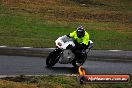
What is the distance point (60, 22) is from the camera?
117ft

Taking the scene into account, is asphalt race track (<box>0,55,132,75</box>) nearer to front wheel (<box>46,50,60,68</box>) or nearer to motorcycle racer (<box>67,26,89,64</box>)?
front wheel (<box>46,50,60,68</box>)

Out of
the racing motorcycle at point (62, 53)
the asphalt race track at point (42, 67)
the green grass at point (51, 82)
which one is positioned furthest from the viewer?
the racing motorcycle at point (62, 53)

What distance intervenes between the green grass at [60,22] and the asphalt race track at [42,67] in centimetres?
400

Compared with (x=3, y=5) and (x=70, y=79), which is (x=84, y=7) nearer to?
(x=3, y=5)

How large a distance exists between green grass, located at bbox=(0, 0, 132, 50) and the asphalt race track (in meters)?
4.00

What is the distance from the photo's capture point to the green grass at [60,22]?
27.8 metres

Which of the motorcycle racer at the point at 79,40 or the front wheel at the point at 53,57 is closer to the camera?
the motorcycle racer at the point at 79,40

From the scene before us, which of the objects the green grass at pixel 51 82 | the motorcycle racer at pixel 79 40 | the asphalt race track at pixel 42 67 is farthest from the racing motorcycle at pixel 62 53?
the green grass at pixel 51 82

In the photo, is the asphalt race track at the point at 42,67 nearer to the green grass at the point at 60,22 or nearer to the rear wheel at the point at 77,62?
the rear wheel at the point at 77,62

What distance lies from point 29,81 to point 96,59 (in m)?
6.95

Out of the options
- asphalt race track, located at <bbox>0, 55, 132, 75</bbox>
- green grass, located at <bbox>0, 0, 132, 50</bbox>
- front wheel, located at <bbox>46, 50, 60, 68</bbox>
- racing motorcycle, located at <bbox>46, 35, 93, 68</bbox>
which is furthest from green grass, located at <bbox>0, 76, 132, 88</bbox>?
green grass, located at <bbox>0, 0, 132, 50</bbox>

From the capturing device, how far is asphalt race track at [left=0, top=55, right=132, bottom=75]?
720 inches

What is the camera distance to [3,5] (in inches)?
1543

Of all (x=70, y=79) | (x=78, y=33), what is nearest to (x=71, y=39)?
(x=78, y=33)
